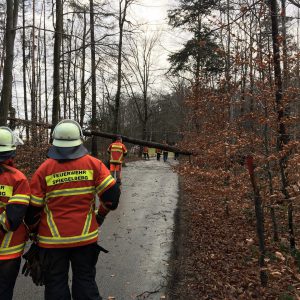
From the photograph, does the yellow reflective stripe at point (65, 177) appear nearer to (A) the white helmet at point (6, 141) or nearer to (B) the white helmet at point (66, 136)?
(B) the white helmet at point (66, 136)

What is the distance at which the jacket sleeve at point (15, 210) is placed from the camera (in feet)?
10.6

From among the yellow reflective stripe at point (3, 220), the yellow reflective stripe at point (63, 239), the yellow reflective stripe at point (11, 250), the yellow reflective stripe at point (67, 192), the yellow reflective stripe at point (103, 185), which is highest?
the yellow reflective stripe at point (103, 185)

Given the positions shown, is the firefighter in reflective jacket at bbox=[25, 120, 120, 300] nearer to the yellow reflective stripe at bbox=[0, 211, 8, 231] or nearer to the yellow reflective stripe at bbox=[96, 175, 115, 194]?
the yellow reflective stripe at bbox=[96, 175, 115, 194]

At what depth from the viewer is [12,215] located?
3.22 metres

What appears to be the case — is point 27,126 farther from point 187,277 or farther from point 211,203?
point 187,277

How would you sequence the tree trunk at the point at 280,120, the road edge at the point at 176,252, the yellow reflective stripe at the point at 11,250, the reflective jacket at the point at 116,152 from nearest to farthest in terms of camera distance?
the yellow reflective stripe at the point at 11,250 < the road edge at the point at 176,252 < the tree trunk at the point at 280,120 < the reflective jacket at the point at 116,152

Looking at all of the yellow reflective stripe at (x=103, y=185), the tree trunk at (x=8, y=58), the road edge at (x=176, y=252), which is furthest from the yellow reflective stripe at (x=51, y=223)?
the tree trunk at (x=8, y=58)

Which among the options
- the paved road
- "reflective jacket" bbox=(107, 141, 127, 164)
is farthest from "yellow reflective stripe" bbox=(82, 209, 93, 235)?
"reflective jacket" bbox=(107, 141, 127, 164)

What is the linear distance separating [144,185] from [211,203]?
4161mm

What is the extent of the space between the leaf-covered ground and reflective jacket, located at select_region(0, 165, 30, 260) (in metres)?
2.54

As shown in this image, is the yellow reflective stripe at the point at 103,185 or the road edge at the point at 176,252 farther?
the road edge at the point at 176,252

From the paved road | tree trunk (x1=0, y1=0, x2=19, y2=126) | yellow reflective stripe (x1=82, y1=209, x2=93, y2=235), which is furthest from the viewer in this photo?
tree trunk (x1=0, y1=0, x2=19, y2=126)

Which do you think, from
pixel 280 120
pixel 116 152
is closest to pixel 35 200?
pixel 280 120

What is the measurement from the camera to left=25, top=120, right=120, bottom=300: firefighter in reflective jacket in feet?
11.2
